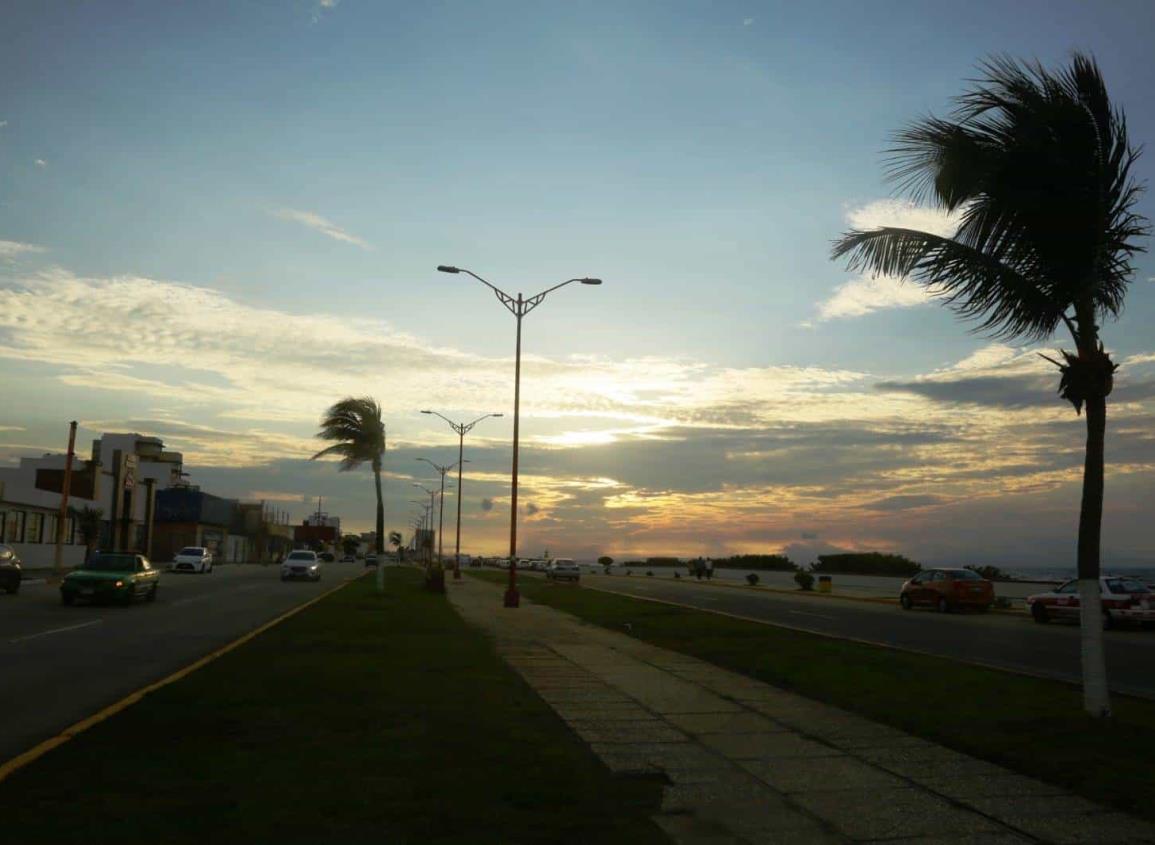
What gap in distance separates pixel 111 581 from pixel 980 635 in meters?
23.2

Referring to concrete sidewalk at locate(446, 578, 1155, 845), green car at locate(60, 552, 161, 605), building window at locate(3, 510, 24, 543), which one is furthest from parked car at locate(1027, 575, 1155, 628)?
building window at locate(3, 510, 24, 543)

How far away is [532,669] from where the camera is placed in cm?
1566

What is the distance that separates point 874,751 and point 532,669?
726cm

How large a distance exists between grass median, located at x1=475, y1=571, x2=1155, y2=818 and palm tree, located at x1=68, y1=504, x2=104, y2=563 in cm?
5743

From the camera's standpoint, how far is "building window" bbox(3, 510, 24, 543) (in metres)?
60.5

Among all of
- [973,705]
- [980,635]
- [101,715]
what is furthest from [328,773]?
[980,635]

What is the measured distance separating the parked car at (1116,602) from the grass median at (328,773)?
67.1 feet

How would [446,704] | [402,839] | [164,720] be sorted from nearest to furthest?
1. [402,839]
2. [164,720]
3. [446,704]

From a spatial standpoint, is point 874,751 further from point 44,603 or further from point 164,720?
point 44,603

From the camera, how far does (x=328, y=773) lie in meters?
7.95

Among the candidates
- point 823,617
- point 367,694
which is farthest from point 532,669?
point 823,617

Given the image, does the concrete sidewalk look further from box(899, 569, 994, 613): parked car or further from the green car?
box(899, 569, 994, 613): parked car

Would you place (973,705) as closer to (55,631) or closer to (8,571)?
(55,631)

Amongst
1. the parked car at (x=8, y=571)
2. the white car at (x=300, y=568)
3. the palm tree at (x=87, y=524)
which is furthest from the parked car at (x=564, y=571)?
the parked car at (x=8, y=571)
